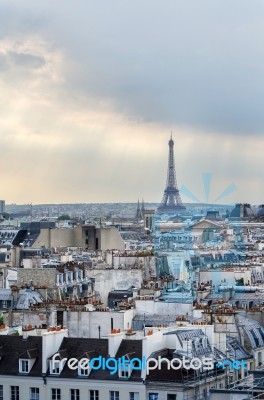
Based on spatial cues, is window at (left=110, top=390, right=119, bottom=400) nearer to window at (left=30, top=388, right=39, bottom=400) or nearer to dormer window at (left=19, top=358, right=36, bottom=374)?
window at (left=30, top=388, right=39, bottom=400)

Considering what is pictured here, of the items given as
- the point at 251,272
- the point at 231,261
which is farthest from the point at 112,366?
the point at 231,261

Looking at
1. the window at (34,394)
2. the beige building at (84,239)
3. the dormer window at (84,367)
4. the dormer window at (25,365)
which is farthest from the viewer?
the beige building at (84,239)

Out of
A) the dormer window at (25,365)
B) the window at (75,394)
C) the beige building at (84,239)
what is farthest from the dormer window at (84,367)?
the beige building at (84,239)

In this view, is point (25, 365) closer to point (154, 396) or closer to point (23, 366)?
point (23, 366)

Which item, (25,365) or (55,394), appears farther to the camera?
(25,365)

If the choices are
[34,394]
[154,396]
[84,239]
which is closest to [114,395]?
[154,396]

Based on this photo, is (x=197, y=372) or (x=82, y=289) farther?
(x=82, y=289)

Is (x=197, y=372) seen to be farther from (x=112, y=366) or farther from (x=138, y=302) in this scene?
(x=138, y=302)

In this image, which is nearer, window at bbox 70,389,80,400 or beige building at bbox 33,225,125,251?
window at bbox 70,389,80,400

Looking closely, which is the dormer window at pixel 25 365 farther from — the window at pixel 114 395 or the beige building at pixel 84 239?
the beige building at pixel 84 239

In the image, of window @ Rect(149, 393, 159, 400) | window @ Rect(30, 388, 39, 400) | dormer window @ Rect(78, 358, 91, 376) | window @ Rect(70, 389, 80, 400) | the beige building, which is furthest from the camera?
the beige building

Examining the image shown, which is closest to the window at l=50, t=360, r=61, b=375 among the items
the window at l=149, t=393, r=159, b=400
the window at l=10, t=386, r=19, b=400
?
the window at l=10, t=386, r=19, b=400
